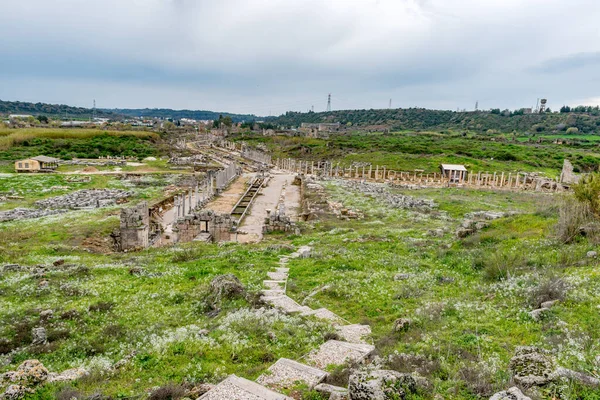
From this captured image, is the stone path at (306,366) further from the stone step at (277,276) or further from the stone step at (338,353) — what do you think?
the stone step at (277,276)

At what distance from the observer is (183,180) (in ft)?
175

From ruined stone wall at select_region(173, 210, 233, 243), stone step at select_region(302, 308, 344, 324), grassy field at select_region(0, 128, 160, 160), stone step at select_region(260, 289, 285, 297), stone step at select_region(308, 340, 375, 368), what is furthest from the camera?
grassy field at select_region(0, 128, 160, 160)

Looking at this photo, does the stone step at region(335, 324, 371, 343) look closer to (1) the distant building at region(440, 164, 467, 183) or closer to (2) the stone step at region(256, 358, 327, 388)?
(2) the stone step at region(256, 358, 327, 388)

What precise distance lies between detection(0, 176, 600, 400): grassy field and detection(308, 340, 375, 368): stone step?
1.00ft

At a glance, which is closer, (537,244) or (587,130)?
(537,244)

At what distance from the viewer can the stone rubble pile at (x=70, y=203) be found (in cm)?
3103

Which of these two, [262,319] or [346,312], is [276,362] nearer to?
[262,319]

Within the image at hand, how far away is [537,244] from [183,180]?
4624cm

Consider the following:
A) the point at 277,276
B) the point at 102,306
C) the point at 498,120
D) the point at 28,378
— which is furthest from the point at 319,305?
the point at 498,120

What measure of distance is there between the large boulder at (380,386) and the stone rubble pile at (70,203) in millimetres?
32180


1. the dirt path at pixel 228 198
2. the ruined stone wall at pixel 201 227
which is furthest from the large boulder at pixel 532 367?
the dirt path at pixel 228 198

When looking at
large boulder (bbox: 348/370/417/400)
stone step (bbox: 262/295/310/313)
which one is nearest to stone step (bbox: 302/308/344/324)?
stone step (bbox: 262/295/310/313)

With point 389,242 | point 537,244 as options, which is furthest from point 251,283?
point 537,244

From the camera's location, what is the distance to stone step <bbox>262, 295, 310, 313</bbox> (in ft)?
34.8
